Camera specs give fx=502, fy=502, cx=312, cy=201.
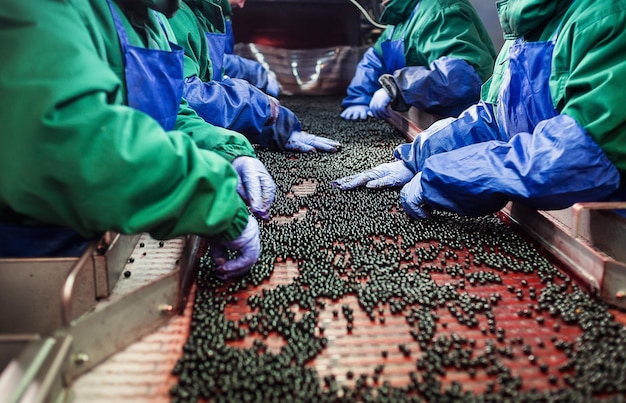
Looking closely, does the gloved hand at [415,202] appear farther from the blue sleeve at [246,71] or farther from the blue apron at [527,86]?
the blue sleeve at [246,71]

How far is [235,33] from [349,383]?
6.76 metres

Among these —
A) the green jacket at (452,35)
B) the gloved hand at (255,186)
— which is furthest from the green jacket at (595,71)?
the green jacket at (452,35)

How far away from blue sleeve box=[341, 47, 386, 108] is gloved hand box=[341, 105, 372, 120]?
14 cm

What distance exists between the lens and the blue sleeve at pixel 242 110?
3340mm

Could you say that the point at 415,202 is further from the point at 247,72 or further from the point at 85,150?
the point at 247,72

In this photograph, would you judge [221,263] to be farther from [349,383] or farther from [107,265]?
[349,383]

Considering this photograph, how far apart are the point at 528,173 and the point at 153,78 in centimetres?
162

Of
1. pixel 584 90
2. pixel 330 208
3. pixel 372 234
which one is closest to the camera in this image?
pixel 584 90

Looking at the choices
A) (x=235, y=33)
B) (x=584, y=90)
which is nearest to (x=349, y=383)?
(x=584, y=90)

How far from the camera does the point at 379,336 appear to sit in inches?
68.8

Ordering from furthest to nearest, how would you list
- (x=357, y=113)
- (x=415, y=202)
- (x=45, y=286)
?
(x=357, y=113), (x=415, y=202), (x=45, y=286)

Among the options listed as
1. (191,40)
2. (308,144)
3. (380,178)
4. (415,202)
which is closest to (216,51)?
(191,40)

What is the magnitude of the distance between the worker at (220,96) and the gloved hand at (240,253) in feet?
4.98

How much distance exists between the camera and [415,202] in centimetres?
276
